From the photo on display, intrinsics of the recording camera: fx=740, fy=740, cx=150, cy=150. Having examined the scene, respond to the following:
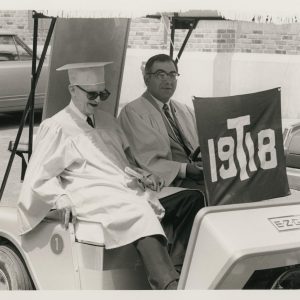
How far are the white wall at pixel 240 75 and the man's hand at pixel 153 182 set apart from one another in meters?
A: 7.32

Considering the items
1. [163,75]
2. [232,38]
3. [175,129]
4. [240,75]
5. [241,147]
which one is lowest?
[240,75]

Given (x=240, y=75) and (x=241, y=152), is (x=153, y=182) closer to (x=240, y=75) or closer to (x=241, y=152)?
(x=241, y=152)

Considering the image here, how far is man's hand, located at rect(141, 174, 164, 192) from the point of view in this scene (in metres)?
4.15

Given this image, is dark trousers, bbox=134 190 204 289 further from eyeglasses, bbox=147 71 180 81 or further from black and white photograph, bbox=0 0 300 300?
eyeglasses, bbox=147 71 180 81

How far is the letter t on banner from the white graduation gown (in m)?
0.41

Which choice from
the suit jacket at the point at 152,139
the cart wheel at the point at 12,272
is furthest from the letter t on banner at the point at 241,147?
the cart wheel at the point at 12,272

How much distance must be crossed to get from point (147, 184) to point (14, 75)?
27.5ft

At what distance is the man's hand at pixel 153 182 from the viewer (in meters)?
4.15

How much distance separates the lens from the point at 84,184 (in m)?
3.95

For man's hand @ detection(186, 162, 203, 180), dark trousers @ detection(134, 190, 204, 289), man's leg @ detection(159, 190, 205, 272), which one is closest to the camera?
dark trousers @ detection(134, 190, 204, 289)

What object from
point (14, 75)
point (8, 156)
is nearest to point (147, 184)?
point (8, 156)

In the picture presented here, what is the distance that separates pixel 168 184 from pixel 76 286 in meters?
0.91

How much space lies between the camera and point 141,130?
459 centimetres

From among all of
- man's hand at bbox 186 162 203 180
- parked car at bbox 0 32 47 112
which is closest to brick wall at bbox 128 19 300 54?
parked car at bbox 0 32 47 112
